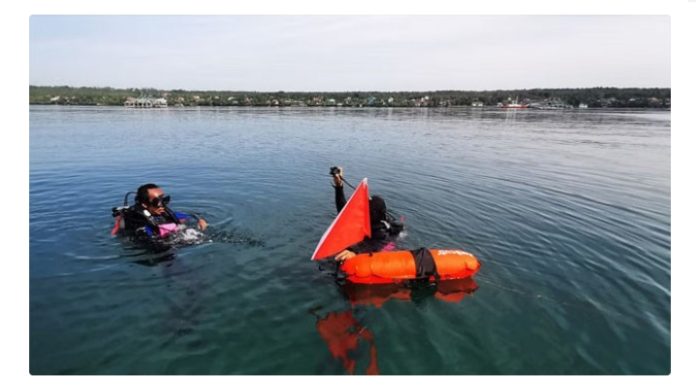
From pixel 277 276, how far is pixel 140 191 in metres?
4.47

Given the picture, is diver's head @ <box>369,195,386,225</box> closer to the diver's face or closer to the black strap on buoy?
the black strap on buoy

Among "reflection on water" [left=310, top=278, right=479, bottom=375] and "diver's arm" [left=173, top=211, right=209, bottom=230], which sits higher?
"diver's arm" [left=173, top=211, right=209, bottom=230]

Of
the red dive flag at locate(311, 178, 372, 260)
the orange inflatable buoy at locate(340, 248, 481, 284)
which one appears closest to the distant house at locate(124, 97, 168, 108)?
the red dive flag at locate(311, 178, 372, 260)

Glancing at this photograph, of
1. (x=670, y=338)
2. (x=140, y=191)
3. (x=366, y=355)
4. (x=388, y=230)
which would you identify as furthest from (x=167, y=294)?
(x=670, y=338)

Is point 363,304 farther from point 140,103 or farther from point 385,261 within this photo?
point 140,103

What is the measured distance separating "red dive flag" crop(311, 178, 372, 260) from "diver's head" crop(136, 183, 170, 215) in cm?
485

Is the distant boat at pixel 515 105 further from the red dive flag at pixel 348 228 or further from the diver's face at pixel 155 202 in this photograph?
the diver's face at pixel 155 202

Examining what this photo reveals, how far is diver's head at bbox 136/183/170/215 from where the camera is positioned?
949cm

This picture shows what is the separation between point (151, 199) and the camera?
9594 millimetres

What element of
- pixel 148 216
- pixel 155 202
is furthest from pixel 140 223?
pixel 155 202

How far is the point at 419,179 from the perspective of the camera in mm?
18781

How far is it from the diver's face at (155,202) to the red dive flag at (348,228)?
483 cm

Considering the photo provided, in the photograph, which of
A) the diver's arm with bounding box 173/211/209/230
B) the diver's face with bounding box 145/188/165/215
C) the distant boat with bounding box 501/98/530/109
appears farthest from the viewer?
the distant boat with bounding box 501/98/530/109

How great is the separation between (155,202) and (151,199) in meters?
0.17
